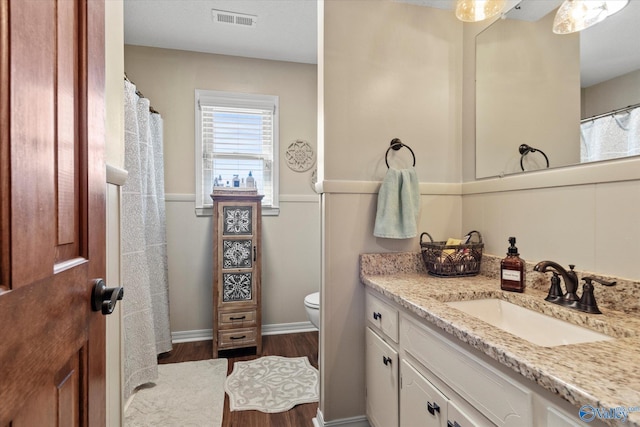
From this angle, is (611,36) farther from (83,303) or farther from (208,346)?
(208,346)

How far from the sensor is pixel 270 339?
2.87 m

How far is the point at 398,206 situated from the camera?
157 cm

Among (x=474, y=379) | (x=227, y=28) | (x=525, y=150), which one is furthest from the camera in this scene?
(x=227, y=28)

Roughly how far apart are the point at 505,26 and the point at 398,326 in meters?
1.53

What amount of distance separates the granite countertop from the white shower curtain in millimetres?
1638

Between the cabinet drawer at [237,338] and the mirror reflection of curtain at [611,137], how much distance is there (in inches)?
97.8

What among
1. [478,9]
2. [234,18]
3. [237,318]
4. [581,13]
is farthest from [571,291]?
[234,18]

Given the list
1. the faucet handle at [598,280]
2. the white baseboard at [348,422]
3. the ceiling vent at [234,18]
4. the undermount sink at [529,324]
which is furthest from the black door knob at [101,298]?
the ceiling vent at [234,18]

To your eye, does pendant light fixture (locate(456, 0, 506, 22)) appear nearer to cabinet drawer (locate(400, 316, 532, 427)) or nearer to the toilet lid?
cabinet drawer (locate(400, 316, 532, 427))

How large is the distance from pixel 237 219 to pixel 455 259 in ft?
5.88

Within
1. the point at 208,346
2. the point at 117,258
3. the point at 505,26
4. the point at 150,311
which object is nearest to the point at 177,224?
the point at 150,311

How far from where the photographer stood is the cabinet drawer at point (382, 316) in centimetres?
128

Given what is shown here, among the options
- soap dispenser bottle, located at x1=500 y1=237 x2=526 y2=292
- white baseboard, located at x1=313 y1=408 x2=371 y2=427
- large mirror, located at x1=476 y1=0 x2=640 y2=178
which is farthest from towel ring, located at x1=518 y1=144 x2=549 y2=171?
white baseboard, located at x1=313 y1=408 x2=371 y2=427

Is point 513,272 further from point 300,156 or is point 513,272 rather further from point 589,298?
point 300,156
